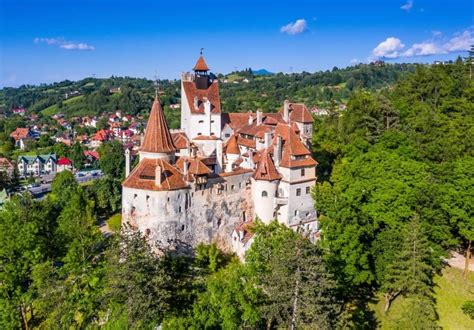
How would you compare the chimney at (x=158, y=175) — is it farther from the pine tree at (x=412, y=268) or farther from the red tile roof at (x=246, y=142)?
the pine tree at (x=412, y=268)

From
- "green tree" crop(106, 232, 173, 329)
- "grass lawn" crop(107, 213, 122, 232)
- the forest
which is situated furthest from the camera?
"grass lawn" crop(107, 213, 122, 232)

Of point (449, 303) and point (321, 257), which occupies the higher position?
point (321, 257)

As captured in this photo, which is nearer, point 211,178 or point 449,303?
point 449,303

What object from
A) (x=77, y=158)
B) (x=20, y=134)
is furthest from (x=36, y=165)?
(x=20, y=134)

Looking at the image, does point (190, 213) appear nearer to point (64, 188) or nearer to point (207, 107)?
point (207, 107)

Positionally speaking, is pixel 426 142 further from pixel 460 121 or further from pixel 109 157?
pixel 109 157

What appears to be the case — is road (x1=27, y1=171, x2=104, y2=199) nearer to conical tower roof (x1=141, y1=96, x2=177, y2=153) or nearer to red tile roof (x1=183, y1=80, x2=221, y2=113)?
red tile roof (x1=183, y1=80, x2=221, y2=113)

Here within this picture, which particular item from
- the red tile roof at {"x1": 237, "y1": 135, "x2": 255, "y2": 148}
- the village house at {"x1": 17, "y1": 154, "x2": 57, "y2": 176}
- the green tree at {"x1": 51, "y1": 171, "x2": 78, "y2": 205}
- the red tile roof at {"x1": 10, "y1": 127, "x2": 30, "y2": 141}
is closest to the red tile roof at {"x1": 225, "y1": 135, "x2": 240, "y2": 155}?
the red tile roof at {"x1": 237, "y1": 135, "x2": 255, "y2": 148}
